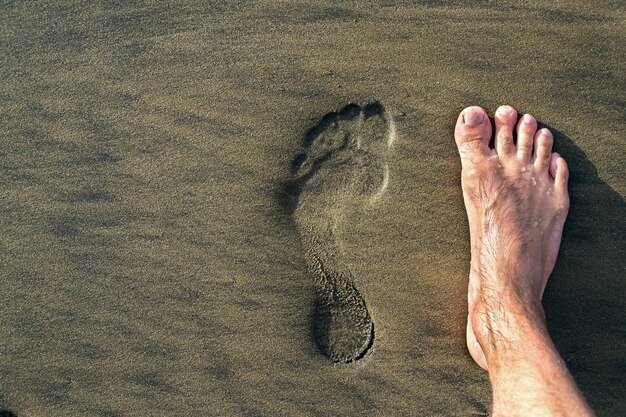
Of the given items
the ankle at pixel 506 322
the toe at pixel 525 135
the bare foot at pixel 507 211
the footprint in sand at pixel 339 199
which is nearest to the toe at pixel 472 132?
the bare foot at pixel 507 211

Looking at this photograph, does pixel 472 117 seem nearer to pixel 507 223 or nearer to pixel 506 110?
pixel 506 110

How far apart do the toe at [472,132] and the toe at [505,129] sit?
4cm

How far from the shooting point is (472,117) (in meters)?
2.20

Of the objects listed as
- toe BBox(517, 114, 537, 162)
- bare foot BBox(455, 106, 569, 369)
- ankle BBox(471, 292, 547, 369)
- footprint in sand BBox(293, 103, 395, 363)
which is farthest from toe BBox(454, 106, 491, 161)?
ankle BBox(471, 292, 547, 369)

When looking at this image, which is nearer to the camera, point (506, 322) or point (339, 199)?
point (506, 322)

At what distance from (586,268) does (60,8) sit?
241 cm

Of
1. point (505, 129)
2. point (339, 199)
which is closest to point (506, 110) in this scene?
point (505, 129)

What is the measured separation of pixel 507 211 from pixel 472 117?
0.42 metres

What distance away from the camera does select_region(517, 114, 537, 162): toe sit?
220 cm

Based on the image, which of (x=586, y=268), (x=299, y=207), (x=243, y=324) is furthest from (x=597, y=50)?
(x=243, y=324)

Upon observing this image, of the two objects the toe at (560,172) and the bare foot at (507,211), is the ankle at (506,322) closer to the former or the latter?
the bare foot at (507,211)

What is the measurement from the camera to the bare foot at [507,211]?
2205mm

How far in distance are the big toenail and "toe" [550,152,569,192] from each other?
34cm

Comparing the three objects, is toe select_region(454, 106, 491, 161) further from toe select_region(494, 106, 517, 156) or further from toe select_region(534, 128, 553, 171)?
toe select_region(534, 128, 553, 171)
